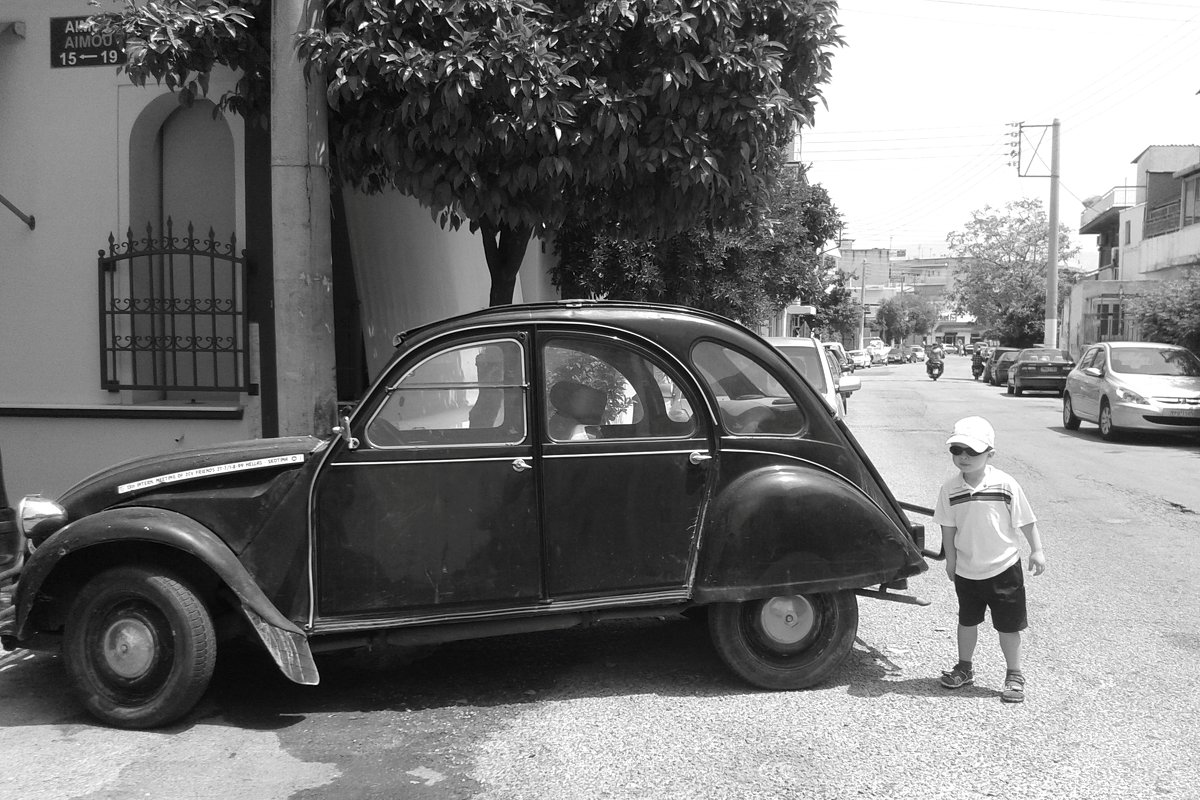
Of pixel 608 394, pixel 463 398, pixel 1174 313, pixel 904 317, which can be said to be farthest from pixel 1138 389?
pixel 904 317

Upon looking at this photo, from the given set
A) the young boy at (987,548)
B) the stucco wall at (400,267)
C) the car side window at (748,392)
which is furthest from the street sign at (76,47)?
the young boy at (987,548)

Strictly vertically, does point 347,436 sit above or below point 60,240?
below

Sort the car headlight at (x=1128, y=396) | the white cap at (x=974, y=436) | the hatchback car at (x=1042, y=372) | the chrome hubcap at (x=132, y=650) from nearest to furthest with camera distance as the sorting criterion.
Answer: the chrome hubcap at (x=132, y=650), the white cap at (x=974, y=436), the car headlight at (x=1128, y=396), the hatchback car at (x=1042, y=372)

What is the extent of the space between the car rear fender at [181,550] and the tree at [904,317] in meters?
110

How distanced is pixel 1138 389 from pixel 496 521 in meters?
14.1

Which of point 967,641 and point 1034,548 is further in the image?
point 967,641

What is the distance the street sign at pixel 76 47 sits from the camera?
8.87 metres

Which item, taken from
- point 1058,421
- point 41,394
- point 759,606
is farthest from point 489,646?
point 1058,421

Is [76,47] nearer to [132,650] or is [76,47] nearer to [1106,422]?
[132,650]

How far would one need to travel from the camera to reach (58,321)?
29.7ft

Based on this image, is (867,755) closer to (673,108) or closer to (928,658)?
(928,658)

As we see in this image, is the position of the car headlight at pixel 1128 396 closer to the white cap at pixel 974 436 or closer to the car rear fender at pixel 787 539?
the white cap at pixel 974 436

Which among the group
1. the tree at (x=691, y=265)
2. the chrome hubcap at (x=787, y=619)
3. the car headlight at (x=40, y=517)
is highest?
the tree at (x=691, y=265)

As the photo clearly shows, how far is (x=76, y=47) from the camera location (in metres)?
8.91
